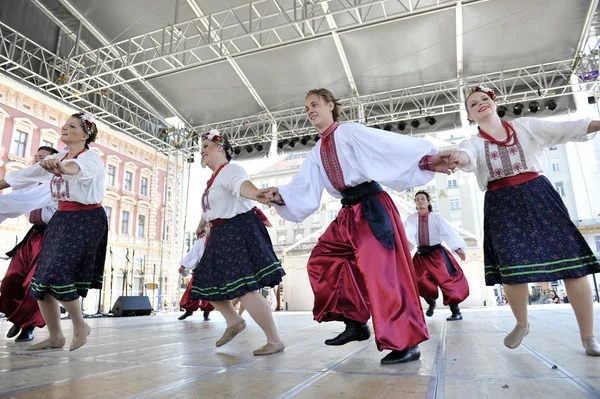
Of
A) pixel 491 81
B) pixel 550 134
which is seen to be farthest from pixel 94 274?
pixel 491 81

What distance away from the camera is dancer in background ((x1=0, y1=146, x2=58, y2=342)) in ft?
9.22

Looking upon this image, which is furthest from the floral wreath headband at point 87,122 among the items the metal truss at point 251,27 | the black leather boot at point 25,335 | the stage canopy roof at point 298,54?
the metal truss at point 251,27

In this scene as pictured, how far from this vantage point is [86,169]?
7.43 feet

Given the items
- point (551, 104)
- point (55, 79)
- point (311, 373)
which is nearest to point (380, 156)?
point (311, 373)

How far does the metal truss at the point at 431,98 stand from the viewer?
8.10 m

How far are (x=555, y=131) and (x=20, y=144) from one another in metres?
15.2

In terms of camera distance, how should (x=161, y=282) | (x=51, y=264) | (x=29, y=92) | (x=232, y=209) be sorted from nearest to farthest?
(x=51, y=264) → (x=232, y=209) → (x=161, y=282) → (x=29, y=92)

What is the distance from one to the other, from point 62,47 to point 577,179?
1581 cm

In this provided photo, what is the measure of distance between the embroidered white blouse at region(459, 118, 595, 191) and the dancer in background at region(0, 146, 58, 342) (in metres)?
2.70

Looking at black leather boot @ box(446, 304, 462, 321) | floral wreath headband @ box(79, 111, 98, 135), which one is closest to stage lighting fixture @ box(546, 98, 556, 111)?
black leather boot @ box(446, 304, 462, 321)

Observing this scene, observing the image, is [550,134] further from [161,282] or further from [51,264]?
[161,282]

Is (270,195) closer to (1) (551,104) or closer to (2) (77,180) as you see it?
(2) (77,180)

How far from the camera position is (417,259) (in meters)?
4.54

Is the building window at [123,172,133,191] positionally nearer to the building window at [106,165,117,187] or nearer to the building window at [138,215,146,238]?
the building window at [106,165,117,187]
